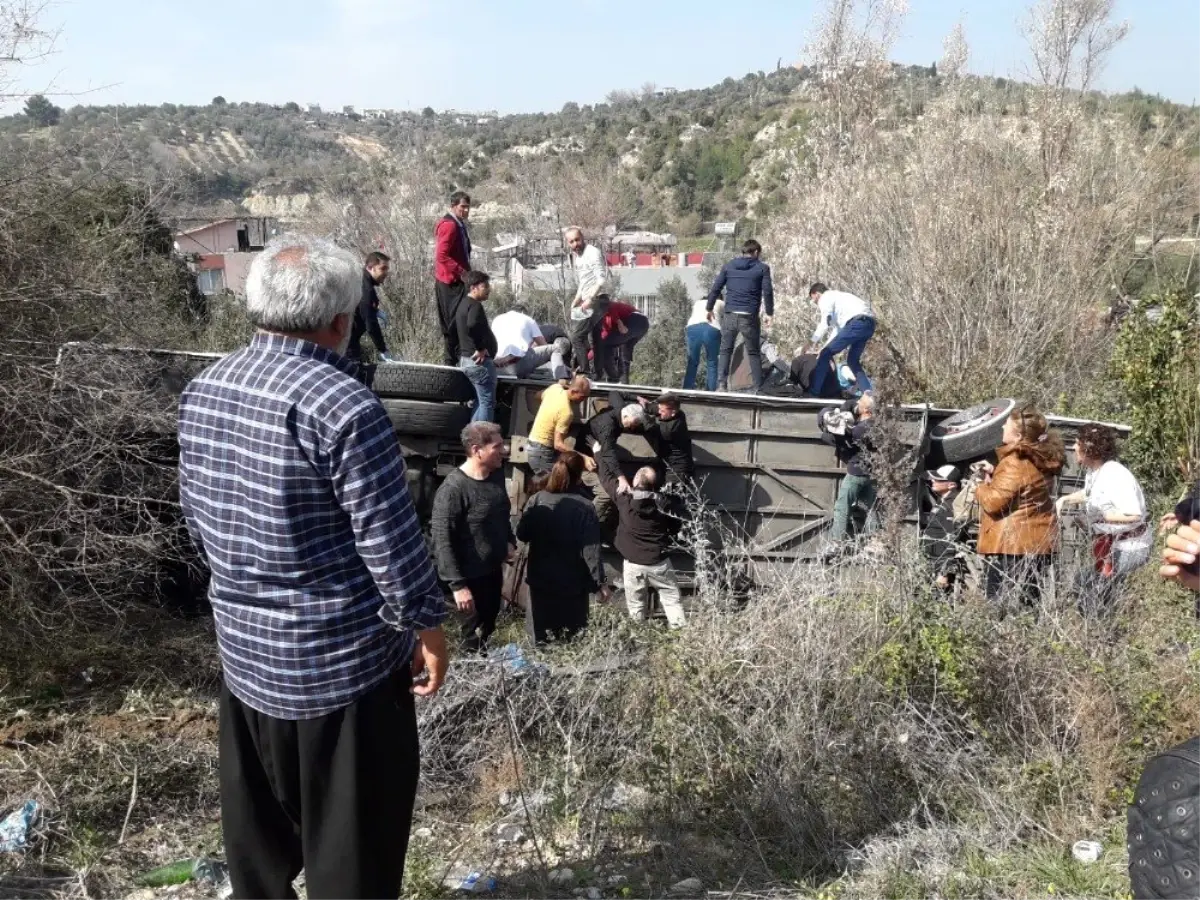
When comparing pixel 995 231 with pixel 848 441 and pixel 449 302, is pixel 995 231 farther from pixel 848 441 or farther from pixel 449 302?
pixel 449 302

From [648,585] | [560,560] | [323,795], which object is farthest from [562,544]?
[323,795]

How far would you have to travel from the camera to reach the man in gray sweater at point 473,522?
5484 mm

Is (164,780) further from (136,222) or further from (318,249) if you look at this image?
(136,222)

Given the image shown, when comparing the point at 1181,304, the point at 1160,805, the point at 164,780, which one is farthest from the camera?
the point at 1181,304

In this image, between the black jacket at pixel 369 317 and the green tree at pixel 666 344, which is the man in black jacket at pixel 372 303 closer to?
the black jacket at pixel 369 317

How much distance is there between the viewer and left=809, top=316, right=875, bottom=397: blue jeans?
9750 mm

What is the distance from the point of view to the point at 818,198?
1634 cm

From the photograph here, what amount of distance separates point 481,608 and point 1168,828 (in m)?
4.03

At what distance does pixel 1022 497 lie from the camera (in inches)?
233

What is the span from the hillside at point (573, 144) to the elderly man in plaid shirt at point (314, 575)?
29.1m

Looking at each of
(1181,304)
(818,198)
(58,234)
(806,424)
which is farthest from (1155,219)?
(58,234)

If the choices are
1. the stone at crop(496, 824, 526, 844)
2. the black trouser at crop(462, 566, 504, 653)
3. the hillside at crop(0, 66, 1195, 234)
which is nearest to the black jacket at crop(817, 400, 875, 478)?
the black trouser at crop(462, 566, 504, 653)

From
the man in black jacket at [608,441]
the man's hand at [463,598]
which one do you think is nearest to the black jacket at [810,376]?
the man in black jacket at [608,441]

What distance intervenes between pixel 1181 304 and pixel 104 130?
966 centimetres
